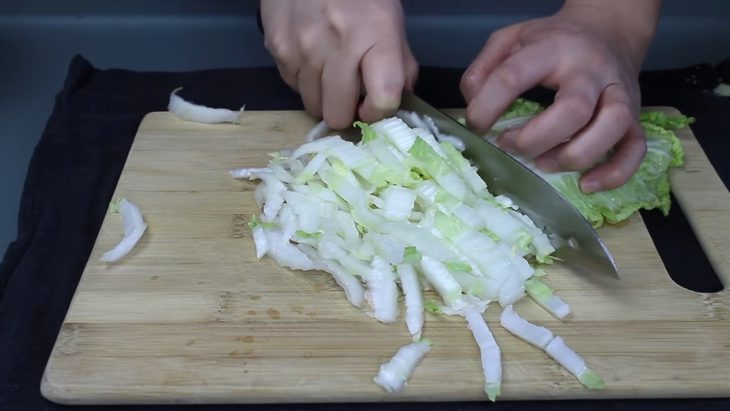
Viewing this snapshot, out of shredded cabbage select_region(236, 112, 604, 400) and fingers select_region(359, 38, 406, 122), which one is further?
fingers select_region(359, 38, 406, 122)

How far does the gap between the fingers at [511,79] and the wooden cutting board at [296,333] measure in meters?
0.31

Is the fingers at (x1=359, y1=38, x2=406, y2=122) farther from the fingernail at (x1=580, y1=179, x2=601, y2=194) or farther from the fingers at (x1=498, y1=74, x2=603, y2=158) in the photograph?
the fingernail at (x1=580, y1=179, x2=601, y2=194)

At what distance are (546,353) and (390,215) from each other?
1.18 feet

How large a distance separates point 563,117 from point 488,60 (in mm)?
261

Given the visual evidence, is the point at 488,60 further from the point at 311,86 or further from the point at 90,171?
the point at 90,171

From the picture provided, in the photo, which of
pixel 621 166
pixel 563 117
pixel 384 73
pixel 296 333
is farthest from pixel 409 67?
pixel 296 333

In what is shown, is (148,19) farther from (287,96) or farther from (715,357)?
(715,357)

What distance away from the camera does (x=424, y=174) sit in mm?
1431

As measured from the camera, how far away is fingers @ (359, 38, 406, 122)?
1.37 metres

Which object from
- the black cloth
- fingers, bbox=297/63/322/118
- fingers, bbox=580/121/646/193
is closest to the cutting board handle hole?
the black cloth

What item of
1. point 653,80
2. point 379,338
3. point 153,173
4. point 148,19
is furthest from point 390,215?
point 148,19

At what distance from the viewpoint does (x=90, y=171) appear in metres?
1.63

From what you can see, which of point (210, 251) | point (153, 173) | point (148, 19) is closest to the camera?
point (210, 251)

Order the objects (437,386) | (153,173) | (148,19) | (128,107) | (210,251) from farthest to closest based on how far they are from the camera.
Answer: (148,19)
(128,107)
(153,173)
(210,251)
(437,386)
